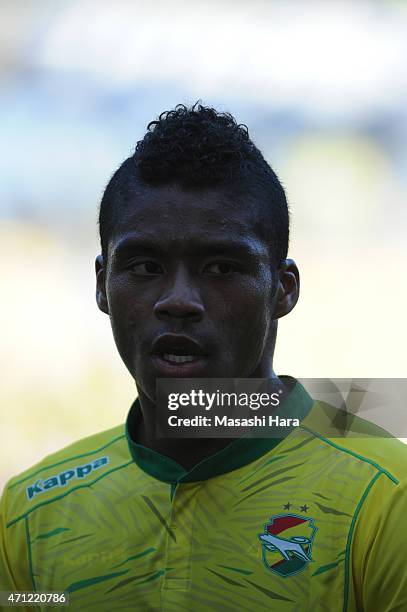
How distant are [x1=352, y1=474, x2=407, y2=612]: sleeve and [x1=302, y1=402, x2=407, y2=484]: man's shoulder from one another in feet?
0.34

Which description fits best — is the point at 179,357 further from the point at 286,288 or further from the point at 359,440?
the point at 359,440

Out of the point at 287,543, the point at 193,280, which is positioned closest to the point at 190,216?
the point at 193,280

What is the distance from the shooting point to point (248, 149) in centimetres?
333

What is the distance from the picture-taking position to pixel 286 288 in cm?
342

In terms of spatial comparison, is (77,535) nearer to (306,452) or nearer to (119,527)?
(119,527)

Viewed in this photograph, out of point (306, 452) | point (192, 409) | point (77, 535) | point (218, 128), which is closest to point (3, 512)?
point (77, 535)

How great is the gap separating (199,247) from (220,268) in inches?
4.9

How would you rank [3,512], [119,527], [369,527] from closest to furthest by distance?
[369,527]
[119,527]
[3,512]

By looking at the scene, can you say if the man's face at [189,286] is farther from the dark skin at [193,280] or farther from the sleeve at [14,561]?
the sleeve at [14,561]

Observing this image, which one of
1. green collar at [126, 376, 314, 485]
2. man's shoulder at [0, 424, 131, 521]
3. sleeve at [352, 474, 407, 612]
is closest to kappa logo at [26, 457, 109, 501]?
man's shoulder at [0, 424, 131, 521]

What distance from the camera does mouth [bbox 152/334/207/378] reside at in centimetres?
301

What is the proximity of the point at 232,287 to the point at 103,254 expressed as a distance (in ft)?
2.13

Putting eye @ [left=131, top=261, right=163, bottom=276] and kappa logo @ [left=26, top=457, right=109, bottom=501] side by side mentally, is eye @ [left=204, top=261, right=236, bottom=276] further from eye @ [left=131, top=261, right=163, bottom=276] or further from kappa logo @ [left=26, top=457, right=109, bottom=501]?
kappa logo @ [left=26, top=457, right=109, bottom=501]

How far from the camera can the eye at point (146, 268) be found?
10.2ft
